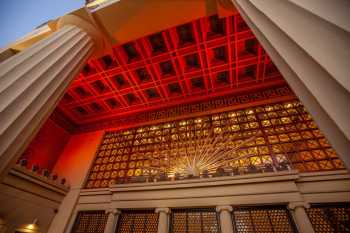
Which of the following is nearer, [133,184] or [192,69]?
[133,184]

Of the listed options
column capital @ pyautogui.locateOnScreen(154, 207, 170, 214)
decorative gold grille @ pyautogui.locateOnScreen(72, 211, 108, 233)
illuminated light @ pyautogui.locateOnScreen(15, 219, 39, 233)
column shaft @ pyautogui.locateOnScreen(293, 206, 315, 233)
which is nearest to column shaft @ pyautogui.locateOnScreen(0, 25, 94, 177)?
column capital @ pyautogui.locateOnScreen(154, 207, 170, 214)

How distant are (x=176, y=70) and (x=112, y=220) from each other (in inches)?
223

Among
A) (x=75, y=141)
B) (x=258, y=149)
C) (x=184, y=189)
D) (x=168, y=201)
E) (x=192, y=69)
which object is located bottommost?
(x=168, y=201)

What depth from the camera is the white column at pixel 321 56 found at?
770 millimetres

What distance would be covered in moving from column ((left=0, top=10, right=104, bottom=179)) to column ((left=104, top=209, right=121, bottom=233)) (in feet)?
13.9

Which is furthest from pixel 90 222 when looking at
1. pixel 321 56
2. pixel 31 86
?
pixel 321 56

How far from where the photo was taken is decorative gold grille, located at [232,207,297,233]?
12.7 feet

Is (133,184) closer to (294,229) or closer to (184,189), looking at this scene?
(184,189)

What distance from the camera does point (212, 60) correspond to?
680cm

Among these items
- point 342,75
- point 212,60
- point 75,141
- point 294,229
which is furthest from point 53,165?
point 342,75

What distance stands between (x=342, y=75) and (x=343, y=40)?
177 mm

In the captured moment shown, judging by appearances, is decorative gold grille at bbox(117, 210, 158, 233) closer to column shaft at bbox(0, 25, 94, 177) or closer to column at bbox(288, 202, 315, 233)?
column at bbox(288, 202, 315, 233)

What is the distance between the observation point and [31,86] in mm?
1700

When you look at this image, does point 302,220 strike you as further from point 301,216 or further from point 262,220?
point 262,220
